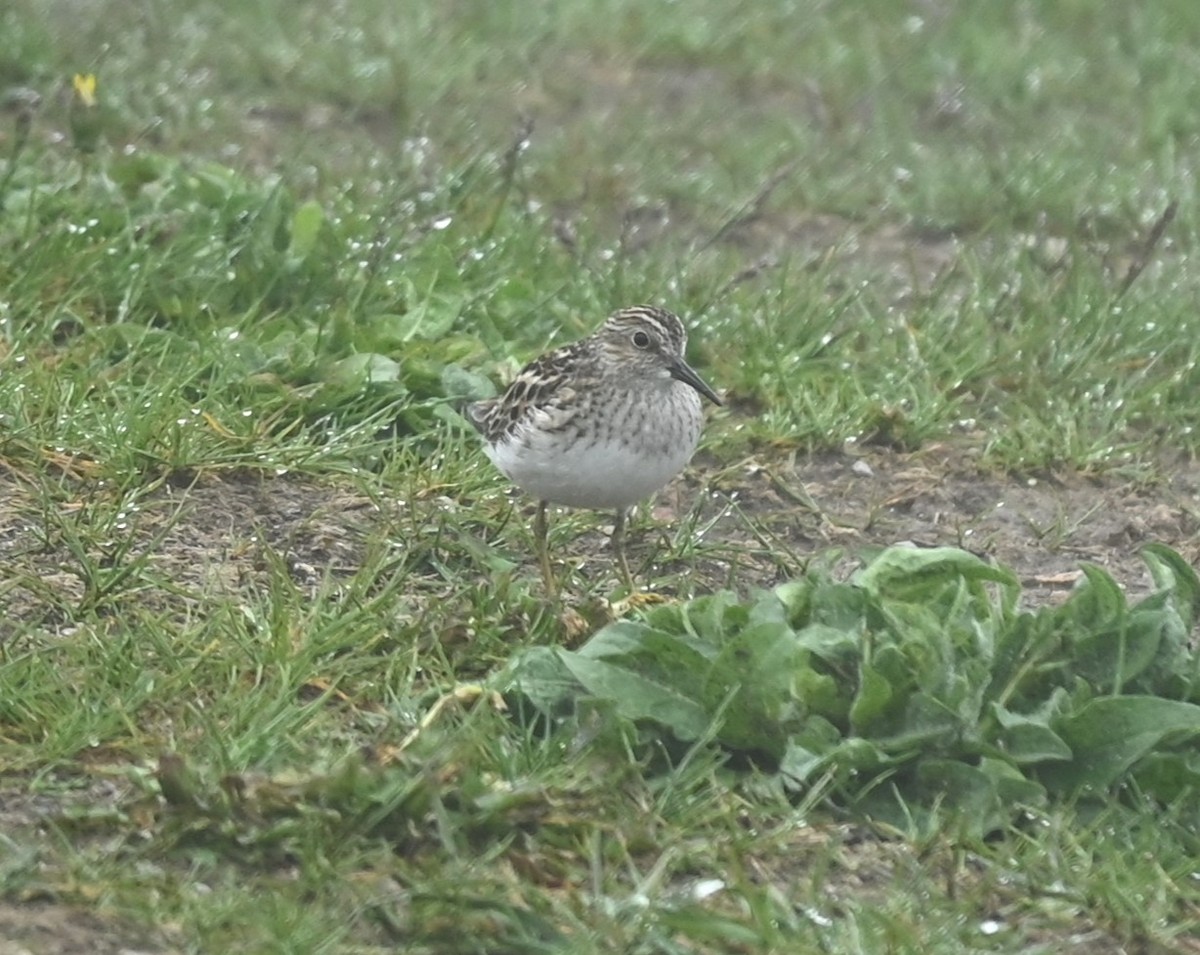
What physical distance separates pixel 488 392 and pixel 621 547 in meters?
1.03

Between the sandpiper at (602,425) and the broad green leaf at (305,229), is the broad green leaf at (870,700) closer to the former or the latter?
the sandpiper at (602,425)

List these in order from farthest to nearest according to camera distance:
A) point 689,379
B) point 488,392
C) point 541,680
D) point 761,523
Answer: point 488,392 < point 761,523 < point 689,379 < point 541,680

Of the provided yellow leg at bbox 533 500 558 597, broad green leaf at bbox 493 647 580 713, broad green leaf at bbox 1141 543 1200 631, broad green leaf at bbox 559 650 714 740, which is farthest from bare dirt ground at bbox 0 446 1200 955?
broad green leaf at bbox 559 650 714 740

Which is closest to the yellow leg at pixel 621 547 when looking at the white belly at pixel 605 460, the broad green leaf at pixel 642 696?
the white belly at pixel 605 460

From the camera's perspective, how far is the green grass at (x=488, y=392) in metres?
4.46

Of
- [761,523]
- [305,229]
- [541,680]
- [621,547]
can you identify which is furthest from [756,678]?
[305,229]

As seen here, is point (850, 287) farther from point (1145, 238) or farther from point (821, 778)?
point (821, 778)

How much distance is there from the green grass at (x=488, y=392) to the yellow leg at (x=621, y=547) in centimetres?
9

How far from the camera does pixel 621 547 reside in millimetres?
6172

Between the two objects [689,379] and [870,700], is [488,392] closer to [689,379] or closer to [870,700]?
[689,379]

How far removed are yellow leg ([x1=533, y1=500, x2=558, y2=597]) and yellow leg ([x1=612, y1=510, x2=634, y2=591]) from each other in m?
0.19

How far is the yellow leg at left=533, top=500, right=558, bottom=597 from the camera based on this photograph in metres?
5.89

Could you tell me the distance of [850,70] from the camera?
11125 mm

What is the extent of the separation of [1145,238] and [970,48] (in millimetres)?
2881
